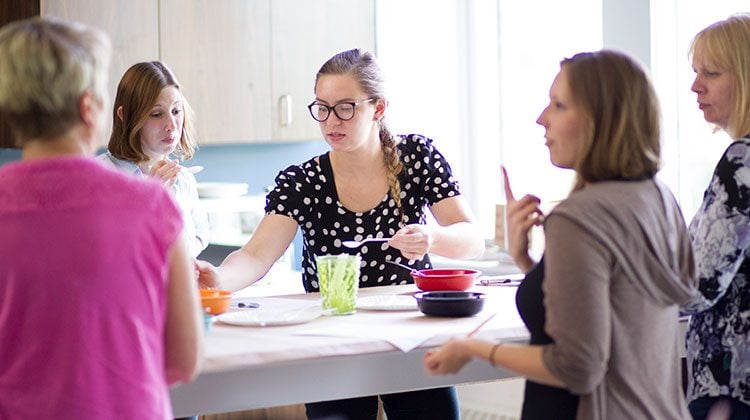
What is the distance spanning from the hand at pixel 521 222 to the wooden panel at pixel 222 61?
8.79 feet

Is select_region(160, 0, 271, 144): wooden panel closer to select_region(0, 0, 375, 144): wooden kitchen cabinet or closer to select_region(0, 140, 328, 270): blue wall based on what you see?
select_region(0, 0, 375, 144): wooden kitchen cabinet

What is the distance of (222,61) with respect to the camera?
4512 millimetres

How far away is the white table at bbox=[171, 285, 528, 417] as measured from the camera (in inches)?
78.8

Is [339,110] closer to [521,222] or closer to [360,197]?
[360,197]

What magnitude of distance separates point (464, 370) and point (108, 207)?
101cm

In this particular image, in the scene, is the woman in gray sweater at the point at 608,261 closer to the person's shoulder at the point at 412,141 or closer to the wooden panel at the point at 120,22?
the person's shoulder at the point at 412,141

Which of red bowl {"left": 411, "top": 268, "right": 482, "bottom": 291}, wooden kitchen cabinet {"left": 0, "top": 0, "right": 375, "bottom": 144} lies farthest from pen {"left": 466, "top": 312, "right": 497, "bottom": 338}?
wooden kitchen cabinet {"left": 0, "top": 0, "right": 375, "bottom": 144}

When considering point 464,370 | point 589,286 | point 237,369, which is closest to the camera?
point 589,286

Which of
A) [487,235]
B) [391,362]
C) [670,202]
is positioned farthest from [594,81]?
[487,235]

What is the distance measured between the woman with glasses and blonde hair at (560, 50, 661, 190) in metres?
1.03

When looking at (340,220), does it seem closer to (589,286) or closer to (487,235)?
(589,286)

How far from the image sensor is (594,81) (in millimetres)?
1699

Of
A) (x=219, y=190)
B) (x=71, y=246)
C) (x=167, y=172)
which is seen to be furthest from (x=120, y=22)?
(x=71, y=246)

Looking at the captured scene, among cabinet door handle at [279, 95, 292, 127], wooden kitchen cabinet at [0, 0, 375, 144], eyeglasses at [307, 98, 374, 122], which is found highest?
wooden kitchen cabinet at [0, 0, 375, 144]
